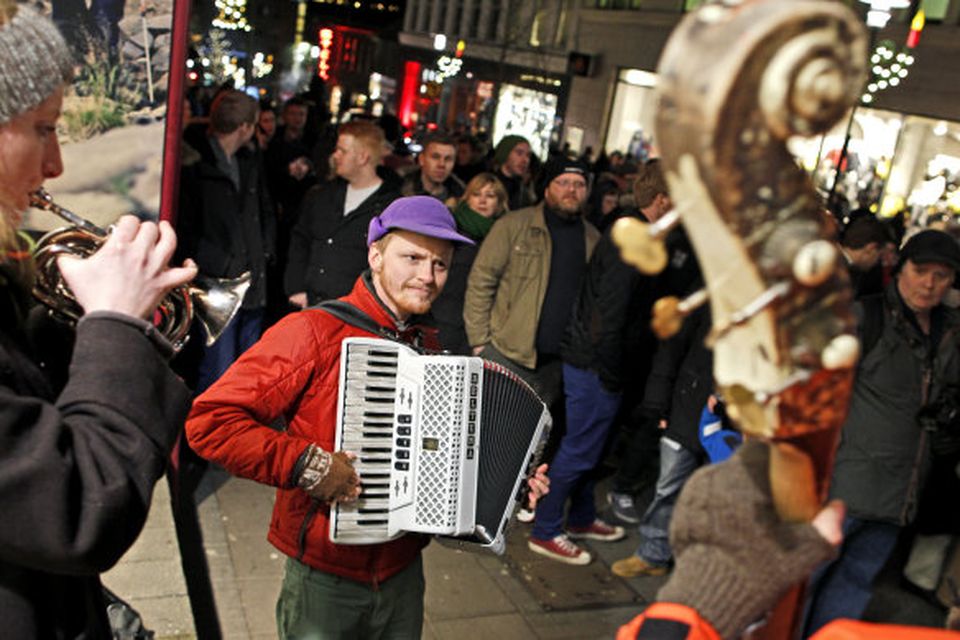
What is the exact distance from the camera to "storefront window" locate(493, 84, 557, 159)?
17.6 m

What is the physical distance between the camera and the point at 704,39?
95cm

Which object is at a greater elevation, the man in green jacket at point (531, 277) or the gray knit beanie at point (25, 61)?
the gray knit beanie at point (25, 61)

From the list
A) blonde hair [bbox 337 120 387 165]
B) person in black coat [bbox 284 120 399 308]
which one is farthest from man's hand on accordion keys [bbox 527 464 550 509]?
blonde hair [bbox 337 120 387 165]

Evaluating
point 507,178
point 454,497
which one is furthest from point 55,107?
point 507,178

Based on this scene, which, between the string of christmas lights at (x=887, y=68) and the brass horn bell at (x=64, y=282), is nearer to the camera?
the brass horn bell at (x=64, y=282)

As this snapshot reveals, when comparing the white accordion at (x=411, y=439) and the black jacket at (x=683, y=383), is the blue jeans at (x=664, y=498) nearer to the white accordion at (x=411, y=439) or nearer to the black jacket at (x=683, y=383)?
the black jacket at (x=683, y=383)

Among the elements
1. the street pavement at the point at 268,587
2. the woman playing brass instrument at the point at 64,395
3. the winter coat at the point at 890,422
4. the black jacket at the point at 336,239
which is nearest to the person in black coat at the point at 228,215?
the black jacket at the point at 336,239

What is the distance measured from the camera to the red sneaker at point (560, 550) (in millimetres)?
5293

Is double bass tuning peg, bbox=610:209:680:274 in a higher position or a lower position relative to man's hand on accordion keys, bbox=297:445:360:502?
higher

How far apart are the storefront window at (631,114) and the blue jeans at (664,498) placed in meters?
11.8

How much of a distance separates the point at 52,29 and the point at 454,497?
5.55 ft

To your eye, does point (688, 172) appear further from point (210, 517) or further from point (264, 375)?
point (210, 517)

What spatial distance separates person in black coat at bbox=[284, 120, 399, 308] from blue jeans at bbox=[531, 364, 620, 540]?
144 cm

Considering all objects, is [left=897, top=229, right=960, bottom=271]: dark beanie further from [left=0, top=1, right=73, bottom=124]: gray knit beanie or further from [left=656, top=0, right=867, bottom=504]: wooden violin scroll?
[left=0, top=1, right=73, bottom=124]: gray knit beanie
